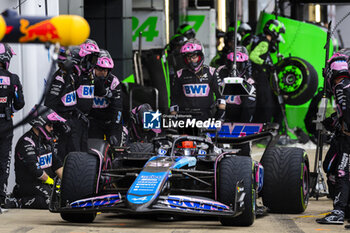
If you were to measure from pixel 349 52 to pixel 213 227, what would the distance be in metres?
2.63

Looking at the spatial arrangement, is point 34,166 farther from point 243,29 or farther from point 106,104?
point 243,29

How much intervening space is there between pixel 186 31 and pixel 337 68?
1071cm

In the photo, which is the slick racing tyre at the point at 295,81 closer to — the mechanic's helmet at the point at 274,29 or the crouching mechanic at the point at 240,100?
the mechanic's helmet at the point at 274,29

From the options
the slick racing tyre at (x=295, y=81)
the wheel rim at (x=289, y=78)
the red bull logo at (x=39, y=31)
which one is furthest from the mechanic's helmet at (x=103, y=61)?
the red bull logo at (x=39, y=31)

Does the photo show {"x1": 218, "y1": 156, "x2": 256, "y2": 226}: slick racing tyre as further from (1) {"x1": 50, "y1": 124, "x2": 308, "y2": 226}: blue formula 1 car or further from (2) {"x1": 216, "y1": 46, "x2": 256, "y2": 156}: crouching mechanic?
(2) {"x1": 216, "y1": 46, "x2": 256, "y2": 156}: crouching mechanic

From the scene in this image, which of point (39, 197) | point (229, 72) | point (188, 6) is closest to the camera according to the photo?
point (39, 197)

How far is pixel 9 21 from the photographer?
439cm

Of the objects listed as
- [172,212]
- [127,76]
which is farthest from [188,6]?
[172,212]

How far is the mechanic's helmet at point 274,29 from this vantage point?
19.0m

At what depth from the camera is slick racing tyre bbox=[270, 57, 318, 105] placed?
1773 cm

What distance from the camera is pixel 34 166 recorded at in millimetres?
10891

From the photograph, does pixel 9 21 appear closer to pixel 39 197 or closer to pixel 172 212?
pixel 172 212

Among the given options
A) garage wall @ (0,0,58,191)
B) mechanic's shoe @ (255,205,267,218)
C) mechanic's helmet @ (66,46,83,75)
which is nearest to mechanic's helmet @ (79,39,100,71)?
mechanic's helmet @ (66,46,83,75)

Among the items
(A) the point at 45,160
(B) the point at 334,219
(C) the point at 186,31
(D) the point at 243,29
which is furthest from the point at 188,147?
(D) the point at 243,29
